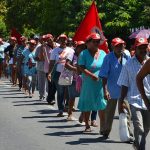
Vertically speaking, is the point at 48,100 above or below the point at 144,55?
below

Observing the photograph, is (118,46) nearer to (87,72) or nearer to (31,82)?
(87,72)

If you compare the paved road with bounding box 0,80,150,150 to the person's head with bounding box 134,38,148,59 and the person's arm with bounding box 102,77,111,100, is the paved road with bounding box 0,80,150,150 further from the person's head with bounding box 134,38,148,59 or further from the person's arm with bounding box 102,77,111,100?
the person's head with bounding box 134,38,148,59

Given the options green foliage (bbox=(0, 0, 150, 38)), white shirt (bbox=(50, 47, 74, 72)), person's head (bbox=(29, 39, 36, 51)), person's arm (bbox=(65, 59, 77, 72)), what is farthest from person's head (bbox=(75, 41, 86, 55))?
Result: green foliage (bbox=(0, 0, 150, 38))

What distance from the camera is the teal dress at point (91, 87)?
1156 cm

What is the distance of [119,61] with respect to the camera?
35.9 feet

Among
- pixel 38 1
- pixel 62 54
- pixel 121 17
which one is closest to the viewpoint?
pixel 62 54

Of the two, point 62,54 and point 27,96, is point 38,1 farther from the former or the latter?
point 62,54

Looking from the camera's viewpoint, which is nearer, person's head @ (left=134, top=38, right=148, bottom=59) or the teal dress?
person's head @ (left=134, top=38, right=148, bottom=59)

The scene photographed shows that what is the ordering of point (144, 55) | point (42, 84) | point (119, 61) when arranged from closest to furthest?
point (144, 55) < point (119, 61) < point (42, 84)

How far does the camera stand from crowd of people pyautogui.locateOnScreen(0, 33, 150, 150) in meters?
8.71

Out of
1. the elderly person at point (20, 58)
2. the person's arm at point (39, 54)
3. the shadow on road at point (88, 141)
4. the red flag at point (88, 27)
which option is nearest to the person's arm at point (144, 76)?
the shadow on road at point (88, 141)

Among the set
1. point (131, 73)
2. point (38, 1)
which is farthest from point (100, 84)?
point (38, 1)

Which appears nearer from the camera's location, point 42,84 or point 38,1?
point 42,84

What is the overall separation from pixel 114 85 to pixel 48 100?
21.1ft
